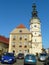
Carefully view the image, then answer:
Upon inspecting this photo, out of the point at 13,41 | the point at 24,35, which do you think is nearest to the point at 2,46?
the point at 13,41

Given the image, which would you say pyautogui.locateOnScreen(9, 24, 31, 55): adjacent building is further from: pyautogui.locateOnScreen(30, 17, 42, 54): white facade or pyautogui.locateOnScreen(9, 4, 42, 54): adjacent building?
pyautogui.locateOnScreen(30, 17, 42, 54): white facade

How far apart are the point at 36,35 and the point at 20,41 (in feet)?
25.9

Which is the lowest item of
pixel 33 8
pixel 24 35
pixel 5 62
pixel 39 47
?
pixel 5 62

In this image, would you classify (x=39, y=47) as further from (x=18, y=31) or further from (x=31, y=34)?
(x=18, y=31)

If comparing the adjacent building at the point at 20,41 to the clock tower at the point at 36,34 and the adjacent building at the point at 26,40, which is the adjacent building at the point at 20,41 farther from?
the clock tower at the point at 36,34

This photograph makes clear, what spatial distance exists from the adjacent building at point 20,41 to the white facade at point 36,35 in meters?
2.67

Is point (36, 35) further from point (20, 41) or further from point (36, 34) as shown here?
point (20, 41)

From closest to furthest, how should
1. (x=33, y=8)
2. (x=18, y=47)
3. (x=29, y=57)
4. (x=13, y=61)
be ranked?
(x=29, y=57) < (x=13, y=61) < (x=18, y=47) < (x=33, y=8)

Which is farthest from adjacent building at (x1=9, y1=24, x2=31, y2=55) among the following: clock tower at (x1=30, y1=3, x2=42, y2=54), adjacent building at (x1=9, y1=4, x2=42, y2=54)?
clock tower at (x1=30, y1=3, x2=42, y2=54)

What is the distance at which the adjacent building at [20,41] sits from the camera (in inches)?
3223

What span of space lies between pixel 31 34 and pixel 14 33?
25.5 feet

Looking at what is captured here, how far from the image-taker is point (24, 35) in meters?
83.1

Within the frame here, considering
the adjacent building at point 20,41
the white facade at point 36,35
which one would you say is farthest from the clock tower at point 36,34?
the adjacent building at point 20,41

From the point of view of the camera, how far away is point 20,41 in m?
83.1
